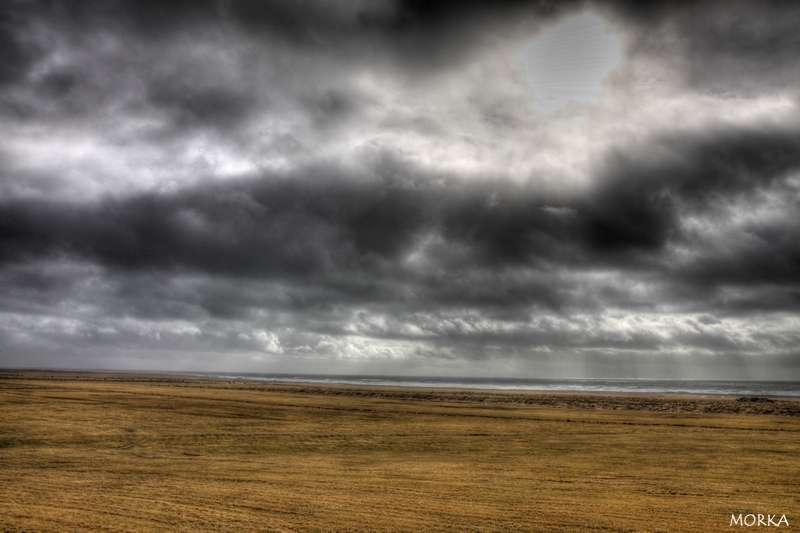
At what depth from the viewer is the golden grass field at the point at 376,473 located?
1216 cm

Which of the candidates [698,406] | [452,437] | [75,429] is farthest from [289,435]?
[698,406]

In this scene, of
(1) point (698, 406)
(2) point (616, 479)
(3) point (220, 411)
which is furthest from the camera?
(1) point (698, 406)

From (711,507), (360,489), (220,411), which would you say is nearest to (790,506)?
(711,507)

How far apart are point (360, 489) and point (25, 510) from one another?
8.55m

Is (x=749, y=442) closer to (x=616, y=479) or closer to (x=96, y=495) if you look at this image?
(x=616, y=479)

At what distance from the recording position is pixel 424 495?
14820 mm

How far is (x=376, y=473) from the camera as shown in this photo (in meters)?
18.7

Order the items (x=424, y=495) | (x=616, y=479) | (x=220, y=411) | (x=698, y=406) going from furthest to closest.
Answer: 1. (x=698, y=406)
2. (x=220, y=411)
3. (x=616, y=479)
4. (x=424, y=495)

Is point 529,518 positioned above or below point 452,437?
above

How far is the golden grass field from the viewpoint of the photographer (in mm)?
12164

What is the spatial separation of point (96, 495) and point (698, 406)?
61.9 metres

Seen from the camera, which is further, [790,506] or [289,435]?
[289,435]

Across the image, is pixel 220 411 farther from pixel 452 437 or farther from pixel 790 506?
pixel 790 506

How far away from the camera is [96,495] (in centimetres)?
1379
